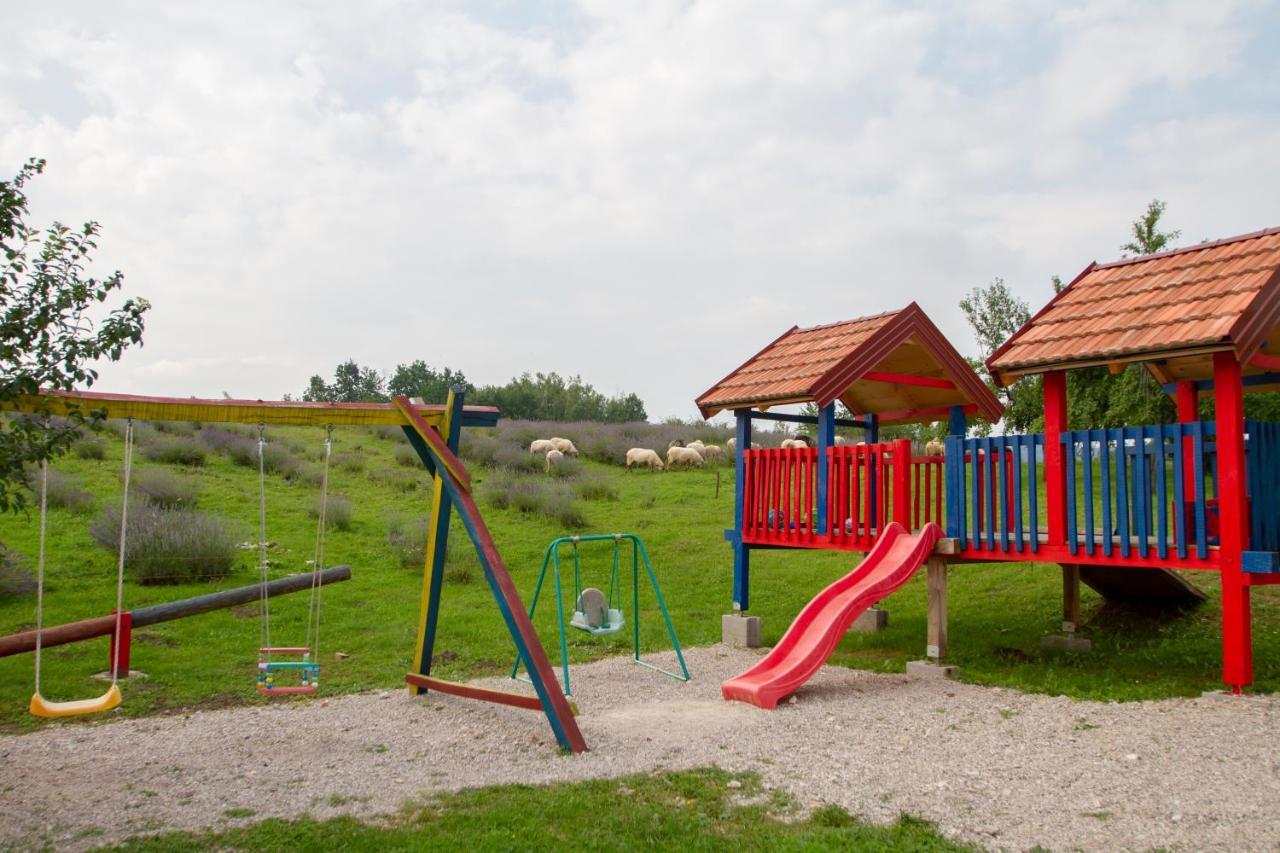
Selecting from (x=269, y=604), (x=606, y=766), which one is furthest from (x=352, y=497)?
(x=606, y=766)

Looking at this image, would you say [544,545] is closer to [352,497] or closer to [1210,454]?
[352,497]

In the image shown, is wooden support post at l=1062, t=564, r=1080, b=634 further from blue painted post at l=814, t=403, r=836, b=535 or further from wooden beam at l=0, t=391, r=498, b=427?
wooden beam at l=0, t=391, r=498, b=427

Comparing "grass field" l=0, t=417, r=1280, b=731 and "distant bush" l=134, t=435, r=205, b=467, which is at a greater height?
"distant bush" l=134, t=435, r=205, b=467

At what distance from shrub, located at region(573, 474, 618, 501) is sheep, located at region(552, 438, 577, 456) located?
17.5 ft

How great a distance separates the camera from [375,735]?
750 centimetres

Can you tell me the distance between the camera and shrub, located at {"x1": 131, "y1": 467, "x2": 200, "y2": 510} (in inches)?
697

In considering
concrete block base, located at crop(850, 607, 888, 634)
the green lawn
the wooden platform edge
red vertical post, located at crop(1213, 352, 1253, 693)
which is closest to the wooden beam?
the wooden platform edge

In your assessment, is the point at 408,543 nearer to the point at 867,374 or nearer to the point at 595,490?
the point at 595,490

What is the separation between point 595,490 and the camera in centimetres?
2367

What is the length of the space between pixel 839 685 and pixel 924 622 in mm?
3726

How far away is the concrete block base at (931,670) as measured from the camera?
30.5ft

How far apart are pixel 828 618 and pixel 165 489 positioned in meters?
13.7

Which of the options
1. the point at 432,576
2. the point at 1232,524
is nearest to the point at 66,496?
the point at 432,576

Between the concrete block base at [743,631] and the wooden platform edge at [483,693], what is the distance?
3.72 metres
